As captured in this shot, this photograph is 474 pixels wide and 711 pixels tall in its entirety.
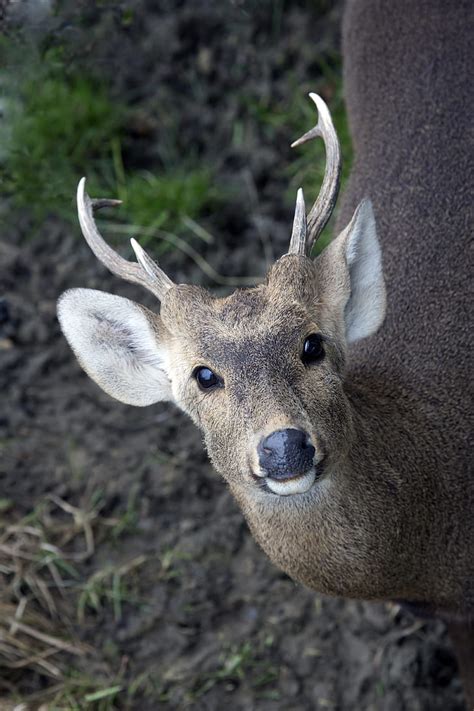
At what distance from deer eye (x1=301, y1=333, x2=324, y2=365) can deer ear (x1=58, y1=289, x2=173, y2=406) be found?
0.46 meters

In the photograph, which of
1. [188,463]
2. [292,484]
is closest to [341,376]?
[292,484]

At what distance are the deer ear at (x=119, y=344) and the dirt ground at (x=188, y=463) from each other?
1.23 meters

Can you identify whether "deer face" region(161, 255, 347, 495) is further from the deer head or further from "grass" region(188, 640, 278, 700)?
"grass" region(188, 640, 278, 700)

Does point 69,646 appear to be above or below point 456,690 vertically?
above

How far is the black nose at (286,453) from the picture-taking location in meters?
2.42

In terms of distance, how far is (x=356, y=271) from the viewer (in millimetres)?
2918

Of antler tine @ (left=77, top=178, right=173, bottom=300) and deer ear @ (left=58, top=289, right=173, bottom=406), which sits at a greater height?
antler tine @ (left=77, top=178, right=173, bottom=300)

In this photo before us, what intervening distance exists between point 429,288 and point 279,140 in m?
2.16

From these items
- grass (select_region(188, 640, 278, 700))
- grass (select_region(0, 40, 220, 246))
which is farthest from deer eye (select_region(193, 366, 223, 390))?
grass (select_region(0, 40, 220, 246))

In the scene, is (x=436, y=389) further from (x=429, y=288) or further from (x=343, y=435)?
(x=343, y=435)

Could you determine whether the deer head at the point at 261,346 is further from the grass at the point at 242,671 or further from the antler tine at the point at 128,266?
the grass at the point at 242,671

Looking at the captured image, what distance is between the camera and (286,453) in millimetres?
2418

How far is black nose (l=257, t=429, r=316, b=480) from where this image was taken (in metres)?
2.42

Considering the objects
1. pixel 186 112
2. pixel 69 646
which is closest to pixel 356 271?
pixel 69 646
